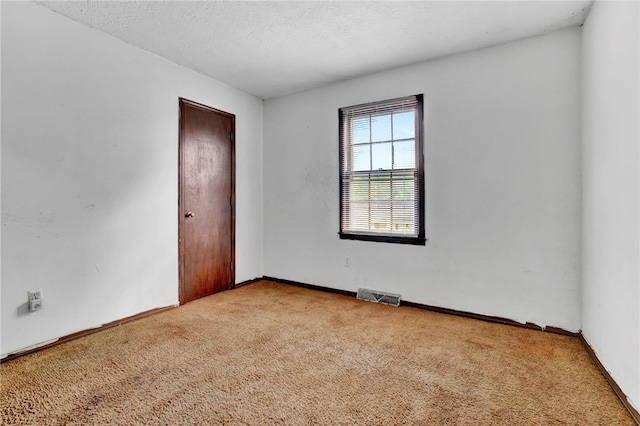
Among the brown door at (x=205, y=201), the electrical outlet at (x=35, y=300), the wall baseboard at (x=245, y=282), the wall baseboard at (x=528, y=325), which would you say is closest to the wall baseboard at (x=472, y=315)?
the wall baseboard at (x=528, y=325)

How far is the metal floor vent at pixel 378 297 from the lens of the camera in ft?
11.4

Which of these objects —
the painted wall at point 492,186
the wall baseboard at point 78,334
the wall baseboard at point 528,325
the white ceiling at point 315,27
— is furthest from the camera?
Result: the painted wall at point 492,186

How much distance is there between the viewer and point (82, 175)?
2672 millimetres

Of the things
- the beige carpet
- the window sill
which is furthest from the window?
the beige carpet

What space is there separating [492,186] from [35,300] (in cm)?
390

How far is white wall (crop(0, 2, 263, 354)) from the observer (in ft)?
7.56

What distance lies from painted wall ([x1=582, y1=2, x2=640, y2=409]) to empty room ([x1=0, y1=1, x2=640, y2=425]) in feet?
0.07

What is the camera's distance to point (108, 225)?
2855 millimetres

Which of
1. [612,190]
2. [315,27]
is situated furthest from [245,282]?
[612,190]

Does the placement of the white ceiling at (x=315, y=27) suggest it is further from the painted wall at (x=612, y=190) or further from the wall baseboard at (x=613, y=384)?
the wall baseboard at (x=613, y=384)

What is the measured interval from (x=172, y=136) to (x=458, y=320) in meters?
3.45

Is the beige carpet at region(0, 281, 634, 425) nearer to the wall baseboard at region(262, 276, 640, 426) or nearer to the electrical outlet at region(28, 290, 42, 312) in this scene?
the wall baseboard at region(262, 276, 640, 426)

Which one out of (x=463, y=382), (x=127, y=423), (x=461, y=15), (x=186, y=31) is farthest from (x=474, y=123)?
(x=127, y=423)

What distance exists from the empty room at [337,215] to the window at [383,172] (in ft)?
0.09
